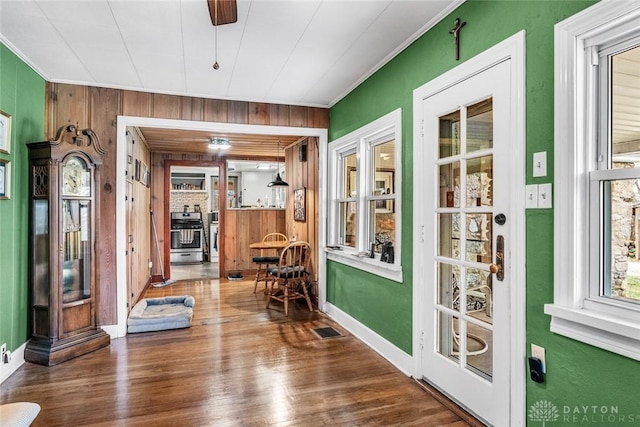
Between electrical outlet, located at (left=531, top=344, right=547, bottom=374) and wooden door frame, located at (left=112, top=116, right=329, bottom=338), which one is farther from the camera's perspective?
wooden door frame, located at (left=112, top=116, right=329, bottom=338)

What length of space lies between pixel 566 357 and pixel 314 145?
3.89 meters

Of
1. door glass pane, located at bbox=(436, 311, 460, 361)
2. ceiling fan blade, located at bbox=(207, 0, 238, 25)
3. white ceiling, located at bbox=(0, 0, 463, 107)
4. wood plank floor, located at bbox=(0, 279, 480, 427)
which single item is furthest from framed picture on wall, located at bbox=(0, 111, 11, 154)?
door glass pane, located at bbox=(436, 311, 460, 361)

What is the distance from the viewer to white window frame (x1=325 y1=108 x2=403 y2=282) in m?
3.03

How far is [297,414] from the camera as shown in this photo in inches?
90.4

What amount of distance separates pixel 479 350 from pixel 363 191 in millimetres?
1925

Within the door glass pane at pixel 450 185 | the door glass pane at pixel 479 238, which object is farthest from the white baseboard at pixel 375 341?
the door glass pane at pixel 450 185

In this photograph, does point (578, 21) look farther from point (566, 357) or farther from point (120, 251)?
point (120, 251)

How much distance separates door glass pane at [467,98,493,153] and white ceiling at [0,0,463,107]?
66 centimetres

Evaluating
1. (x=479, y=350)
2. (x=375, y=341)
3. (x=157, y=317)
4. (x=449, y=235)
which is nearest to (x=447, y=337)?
(x=479, y=350)

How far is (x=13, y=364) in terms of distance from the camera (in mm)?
2877

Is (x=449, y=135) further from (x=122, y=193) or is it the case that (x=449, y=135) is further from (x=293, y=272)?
(x=122, y=193)

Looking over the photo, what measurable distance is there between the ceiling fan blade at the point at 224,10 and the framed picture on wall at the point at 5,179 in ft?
6.61

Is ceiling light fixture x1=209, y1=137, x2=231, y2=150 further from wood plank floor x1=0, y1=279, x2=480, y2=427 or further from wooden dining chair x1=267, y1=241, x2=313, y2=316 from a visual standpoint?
wood plank floor x1=0, y1=279, x2=480, y2=427

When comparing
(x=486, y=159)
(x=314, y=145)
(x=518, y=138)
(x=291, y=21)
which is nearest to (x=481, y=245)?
(x=486, y=159)
